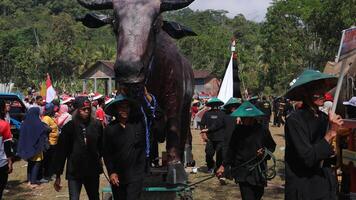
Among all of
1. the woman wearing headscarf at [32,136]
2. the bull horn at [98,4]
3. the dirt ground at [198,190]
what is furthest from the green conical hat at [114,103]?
the woman wearing headscarf at [32,136]

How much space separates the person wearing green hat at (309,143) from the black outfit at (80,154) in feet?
10.8

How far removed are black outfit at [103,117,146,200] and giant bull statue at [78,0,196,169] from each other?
62cm

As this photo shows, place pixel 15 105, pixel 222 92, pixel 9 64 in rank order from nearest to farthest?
pixel 222 92 → pixel 15 105 → pixel 9 64

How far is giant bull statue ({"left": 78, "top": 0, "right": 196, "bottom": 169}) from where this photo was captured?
5.57 metres

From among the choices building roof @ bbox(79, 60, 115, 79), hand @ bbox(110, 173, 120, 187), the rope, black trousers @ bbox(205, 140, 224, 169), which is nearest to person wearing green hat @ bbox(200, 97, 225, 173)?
black trousers @ bbox(205, 140, 224, 169)

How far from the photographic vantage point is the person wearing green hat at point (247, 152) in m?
6.85

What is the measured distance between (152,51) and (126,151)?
3.98ft

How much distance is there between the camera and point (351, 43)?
6.67 m

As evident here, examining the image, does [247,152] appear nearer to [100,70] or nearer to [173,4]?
[173,4]

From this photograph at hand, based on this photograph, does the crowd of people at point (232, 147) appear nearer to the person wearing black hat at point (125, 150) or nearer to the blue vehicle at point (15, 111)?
the person wearing black hat at point (125, 150)

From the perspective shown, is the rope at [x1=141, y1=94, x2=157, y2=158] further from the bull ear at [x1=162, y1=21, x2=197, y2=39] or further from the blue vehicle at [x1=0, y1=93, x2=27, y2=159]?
the blue vehicle at [x1=0, y1=93, x2=27, y2=159]

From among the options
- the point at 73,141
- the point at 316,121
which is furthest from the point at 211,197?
the point at 316,121

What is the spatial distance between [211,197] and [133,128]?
4.30m

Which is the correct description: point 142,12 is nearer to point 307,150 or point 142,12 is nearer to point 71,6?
point 307,150
